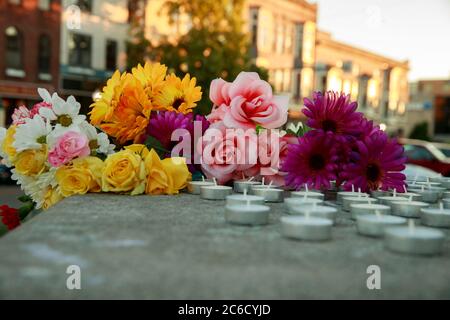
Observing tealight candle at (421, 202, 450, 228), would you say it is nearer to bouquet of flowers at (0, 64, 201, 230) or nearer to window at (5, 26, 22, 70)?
bouquet of flowers at (0, 64, 201, 230)

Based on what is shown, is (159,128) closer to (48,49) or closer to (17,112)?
(17,112)

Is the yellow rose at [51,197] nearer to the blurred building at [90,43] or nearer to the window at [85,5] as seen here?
the blurred building at [90,43]

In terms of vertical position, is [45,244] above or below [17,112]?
below

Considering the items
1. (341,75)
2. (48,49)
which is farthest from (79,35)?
(341,75)

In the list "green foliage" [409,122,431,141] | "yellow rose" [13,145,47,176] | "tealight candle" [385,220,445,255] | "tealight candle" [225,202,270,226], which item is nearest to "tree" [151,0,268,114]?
"yellow rose" [13,145,47,176]

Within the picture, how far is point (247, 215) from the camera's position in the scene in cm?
125

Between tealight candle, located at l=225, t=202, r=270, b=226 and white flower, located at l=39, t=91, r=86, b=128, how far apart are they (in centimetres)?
86

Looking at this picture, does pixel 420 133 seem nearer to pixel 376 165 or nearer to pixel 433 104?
pixel 433 104

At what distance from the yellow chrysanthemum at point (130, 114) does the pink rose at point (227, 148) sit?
0.83ft

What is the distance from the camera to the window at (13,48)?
24.6 metres

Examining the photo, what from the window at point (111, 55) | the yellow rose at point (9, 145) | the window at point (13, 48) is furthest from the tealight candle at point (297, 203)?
the window at point (111, 55)

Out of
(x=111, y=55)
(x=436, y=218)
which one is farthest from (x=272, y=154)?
(x=111, y=55)
